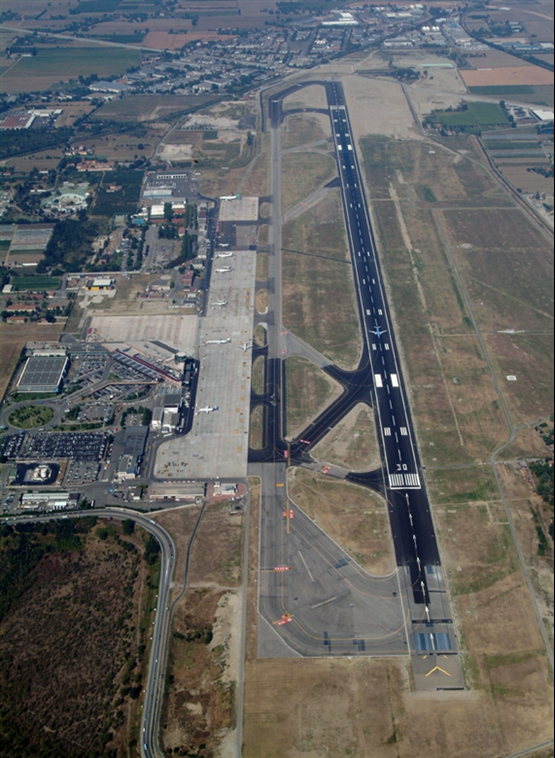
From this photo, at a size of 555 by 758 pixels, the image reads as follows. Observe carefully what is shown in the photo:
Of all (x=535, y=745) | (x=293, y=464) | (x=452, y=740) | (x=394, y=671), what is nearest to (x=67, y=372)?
(x=293, y=464)

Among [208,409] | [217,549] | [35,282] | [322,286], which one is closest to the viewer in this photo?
[217,549]

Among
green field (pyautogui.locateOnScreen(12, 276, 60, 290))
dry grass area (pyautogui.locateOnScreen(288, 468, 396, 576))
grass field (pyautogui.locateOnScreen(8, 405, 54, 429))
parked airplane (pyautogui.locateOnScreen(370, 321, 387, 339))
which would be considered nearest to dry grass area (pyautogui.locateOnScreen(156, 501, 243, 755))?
dry grass area (pyautogui.locateOnScreen(288, 468, 396, 576))

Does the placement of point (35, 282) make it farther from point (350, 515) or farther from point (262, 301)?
point (350, 515)

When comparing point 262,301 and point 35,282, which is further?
point 35,282

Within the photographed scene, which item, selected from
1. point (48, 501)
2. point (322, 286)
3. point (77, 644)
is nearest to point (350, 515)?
point (77, 644)

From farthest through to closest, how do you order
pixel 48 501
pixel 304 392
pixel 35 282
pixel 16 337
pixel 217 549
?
pixel 35 282, pixel 16 337, pixel 304 392, pixel 48 501, pixel 217 549

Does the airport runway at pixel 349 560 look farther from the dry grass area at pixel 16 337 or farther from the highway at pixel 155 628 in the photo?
the dry grass area at pixel 16 337

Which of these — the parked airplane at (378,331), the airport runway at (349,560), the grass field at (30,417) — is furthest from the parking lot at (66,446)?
the parked airplane at (378,331)
